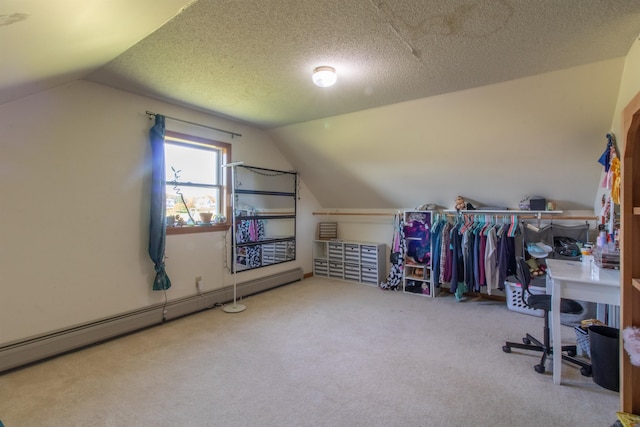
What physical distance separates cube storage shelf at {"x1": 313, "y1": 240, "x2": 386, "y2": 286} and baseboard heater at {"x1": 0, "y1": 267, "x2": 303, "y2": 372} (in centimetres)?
153

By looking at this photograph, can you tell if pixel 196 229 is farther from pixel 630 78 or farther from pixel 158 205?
pixel 630 78

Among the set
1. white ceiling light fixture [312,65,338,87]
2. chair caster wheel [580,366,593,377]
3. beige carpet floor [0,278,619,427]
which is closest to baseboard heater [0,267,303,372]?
beige carpet floor [0,278,619,427]

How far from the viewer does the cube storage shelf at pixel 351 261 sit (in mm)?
4973

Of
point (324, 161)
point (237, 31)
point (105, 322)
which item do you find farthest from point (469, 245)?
point (105, 322)

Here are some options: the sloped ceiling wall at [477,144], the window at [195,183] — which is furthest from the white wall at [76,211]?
the sloped ceiling wall at [477,144]

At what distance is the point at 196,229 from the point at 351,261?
2.57 metres

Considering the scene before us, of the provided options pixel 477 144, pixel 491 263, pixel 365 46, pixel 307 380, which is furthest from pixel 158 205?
pixel 491 263

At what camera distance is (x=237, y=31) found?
199 centimetres

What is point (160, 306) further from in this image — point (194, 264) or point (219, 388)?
point (219, 388)

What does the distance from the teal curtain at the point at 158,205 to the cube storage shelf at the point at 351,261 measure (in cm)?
277

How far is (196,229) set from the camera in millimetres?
3758

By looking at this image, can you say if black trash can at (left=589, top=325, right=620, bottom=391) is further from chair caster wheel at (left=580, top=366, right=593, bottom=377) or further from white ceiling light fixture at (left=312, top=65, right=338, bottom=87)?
white ceiling light fixture at (left=312, top=65, right=338, bottom=87)

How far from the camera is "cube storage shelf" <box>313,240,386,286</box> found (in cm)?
497

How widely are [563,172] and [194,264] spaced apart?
441cm
